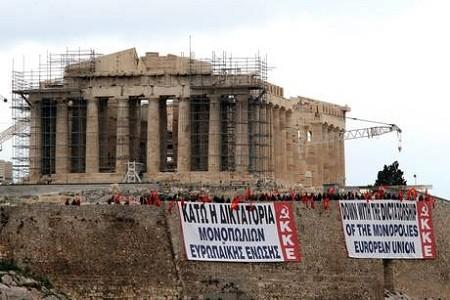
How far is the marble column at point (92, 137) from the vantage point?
3745 inches

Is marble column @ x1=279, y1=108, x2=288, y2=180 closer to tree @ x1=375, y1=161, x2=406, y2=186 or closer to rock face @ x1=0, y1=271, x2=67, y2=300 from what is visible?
tree @ x1=375, y1=161, x2=406, y2=186

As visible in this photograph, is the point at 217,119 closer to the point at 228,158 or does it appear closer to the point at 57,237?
the point at 228,158

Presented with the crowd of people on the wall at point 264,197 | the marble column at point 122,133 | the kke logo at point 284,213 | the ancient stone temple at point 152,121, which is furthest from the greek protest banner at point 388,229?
the marble column at point 122,133

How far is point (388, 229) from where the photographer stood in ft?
258

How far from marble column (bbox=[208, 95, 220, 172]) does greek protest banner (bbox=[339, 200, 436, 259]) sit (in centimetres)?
1626

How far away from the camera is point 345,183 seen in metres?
112

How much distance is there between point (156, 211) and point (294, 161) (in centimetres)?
3550

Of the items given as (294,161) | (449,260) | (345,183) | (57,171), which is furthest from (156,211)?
(345,183)

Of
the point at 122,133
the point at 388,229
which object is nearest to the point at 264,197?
the point at 388,229

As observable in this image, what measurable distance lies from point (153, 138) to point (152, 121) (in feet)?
3.22

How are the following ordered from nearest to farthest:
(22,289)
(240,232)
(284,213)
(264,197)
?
(22,289) → (240,232) → (284,213) → (264,197)

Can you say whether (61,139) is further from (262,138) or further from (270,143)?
(270,143)

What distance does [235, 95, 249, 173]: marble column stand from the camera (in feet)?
308

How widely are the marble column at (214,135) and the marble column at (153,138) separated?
3009 millimetres
